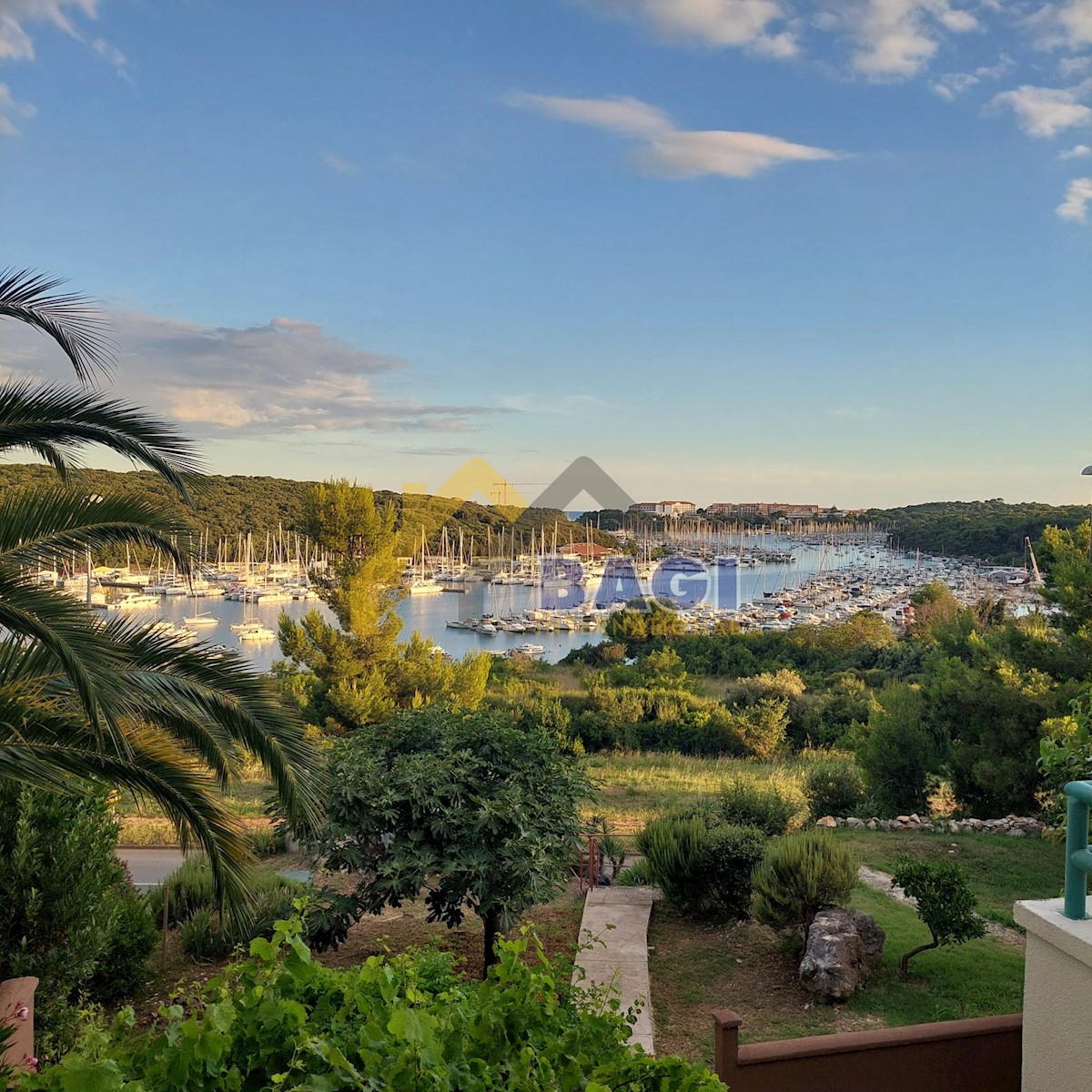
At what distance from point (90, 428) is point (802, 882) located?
6546mm

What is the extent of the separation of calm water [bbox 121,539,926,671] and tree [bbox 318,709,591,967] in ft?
88.7

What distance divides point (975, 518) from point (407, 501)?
128 feet

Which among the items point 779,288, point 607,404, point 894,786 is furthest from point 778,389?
point 894,786

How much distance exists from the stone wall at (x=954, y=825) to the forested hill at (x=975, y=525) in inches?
1199

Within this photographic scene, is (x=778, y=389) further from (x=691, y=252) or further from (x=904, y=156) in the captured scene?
(x=904, y=156)

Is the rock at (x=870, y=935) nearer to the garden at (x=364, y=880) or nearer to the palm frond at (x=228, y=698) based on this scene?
the garden at (x=364, y=880)

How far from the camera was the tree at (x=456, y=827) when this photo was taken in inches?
263

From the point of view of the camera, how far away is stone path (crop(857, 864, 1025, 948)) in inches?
318

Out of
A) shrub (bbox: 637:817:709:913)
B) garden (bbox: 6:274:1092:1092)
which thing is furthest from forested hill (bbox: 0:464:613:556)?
shrub (bbox: 637:817:709:913)

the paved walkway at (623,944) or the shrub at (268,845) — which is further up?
the paved walkway at (623,944)

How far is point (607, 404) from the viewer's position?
45656 millimetres

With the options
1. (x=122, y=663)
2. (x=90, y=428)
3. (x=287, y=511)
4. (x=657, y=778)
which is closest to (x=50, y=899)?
(x=122, y=663)

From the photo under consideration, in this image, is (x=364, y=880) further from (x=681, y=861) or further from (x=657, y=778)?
(x=657, y=778)

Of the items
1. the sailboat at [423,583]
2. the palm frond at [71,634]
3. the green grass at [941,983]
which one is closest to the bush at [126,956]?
the palm frond at [71,634]
